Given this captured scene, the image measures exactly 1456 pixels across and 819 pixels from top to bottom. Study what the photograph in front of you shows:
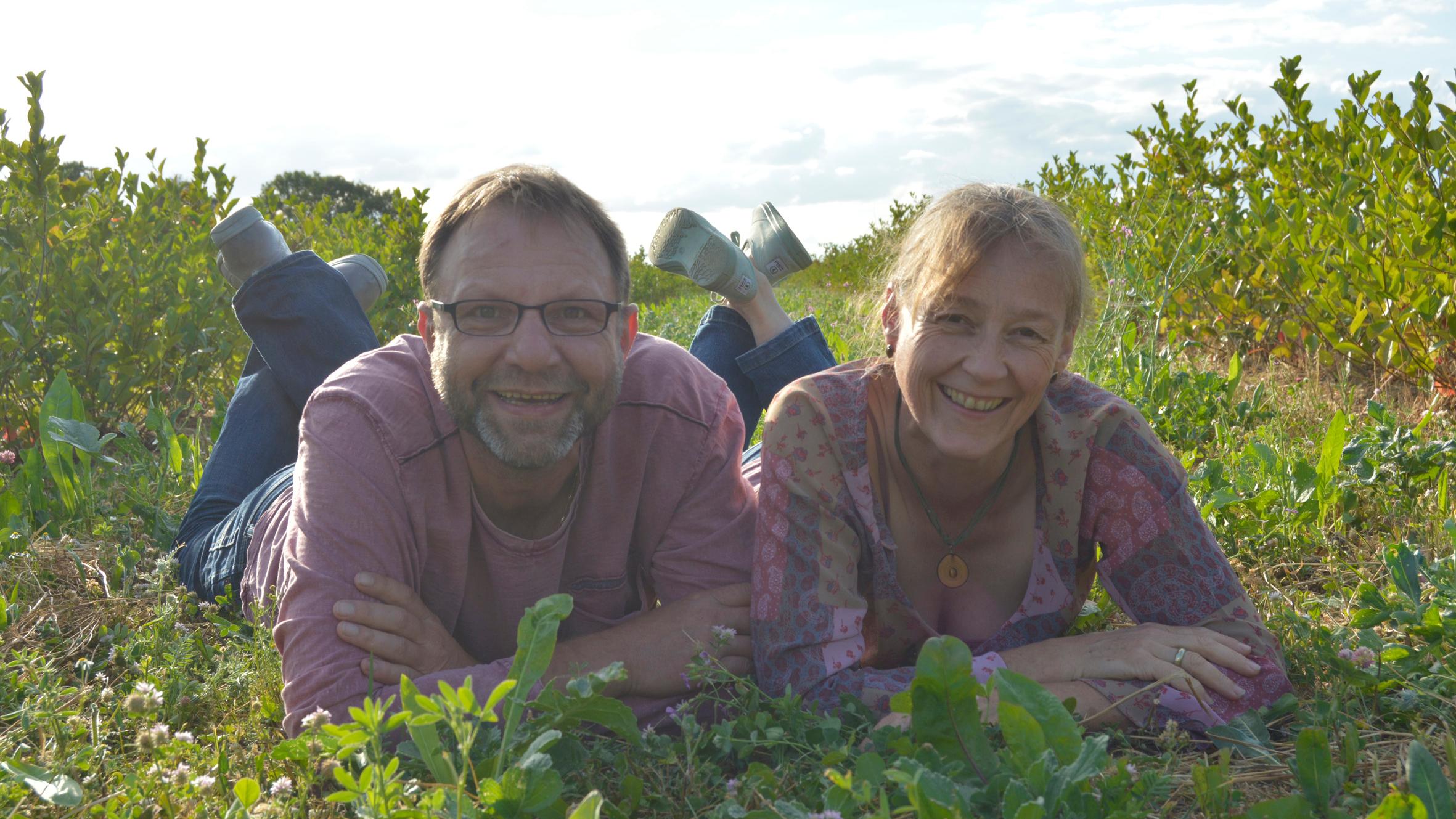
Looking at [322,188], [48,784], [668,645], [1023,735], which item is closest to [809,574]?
[668,645]

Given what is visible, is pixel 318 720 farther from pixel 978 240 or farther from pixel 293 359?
pixel 293 359

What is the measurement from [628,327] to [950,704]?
130 cm

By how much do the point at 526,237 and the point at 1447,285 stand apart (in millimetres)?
3708

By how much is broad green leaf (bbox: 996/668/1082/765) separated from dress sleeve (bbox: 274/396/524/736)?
1.03 m

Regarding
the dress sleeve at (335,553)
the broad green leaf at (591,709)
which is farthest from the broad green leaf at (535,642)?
the dress sleeve at (335,553)

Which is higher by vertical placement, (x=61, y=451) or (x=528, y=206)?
(x=528, y=206)

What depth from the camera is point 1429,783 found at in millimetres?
1394

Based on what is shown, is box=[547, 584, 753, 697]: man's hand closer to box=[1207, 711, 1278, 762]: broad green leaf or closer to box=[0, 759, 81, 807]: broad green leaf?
box=[0, 759, 81, 807]: broad green leaf

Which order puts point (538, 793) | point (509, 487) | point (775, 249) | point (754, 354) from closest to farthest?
1. point (538, 793)
2. point (509, 487)
3. point (754, 354)
4. point (775, 249)

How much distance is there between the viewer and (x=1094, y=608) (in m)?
2.99

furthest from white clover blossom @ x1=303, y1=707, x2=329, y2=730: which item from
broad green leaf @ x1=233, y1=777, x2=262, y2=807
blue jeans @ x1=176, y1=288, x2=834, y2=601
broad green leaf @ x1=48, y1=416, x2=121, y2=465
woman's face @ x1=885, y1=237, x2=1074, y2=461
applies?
broad green leaf @ x1=48, y1=416, x2=121, y2=465

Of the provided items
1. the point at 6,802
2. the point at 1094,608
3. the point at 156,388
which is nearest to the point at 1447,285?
the point at 1094,608

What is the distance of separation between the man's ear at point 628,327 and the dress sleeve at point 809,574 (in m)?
0.40

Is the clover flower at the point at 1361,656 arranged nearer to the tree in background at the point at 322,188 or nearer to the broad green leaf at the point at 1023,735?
the broad green leaf at the point at 1023,735
